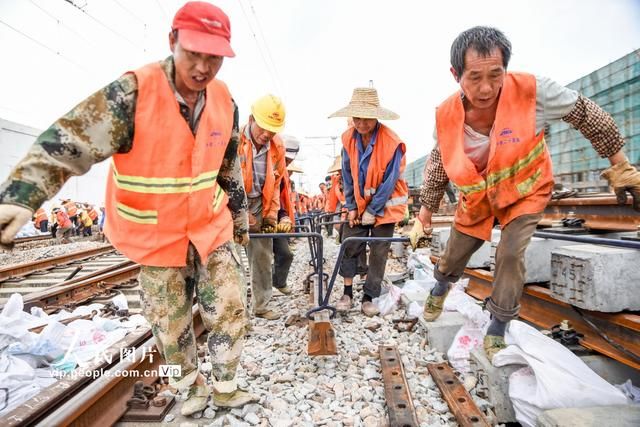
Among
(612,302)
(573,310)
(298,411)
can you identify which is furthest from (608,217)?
(298,411)

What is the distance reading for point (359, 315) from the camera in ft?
12.7

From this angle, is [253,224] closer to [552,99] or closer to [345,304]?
[345,304]

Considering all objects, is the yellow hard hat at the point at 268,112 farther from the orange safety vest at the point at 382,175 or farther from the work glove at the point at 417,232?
the work glove at the point at 417,232

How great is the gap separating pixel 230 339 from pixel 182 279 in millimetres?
429

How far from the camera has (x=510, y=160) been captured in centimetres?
224

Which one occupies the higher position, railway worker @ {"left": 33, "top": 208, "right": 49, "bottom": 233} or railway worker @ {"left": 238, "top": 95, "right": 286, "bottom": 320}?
railway worker @ {"left": 238, "top": 95, "right": 286, "bottom": 320}

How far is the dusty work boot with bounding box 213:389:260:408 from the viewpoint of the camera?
221cm

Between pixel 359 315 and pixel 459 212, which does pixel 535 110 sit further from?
pixel 359 315

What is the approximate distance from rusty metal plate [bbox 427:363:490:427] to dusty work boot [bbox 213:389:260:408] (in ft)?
3.82

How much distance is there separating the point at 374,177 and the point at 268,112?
127 cm

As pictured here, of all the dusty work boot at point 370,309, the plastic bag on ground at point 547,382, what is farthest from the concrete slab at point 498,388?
the dusty work boot at point 370,309

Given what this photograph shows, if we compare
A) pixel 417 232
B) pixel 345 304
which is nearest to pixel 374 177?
pixel 417 232

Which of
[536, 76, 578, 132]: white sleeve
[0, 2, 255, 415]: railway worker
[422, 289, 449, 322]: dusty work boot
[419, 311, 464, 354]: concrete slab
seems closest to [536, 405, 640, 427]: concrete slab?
[419, 311, 464, 354]: concrete slab

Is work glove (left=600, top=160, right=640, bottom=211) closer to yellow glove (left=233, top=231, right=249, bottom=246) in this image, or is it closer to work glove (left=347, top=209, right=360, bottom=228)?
yellow glove (left=233, top=231, right=249, bottom=246)
